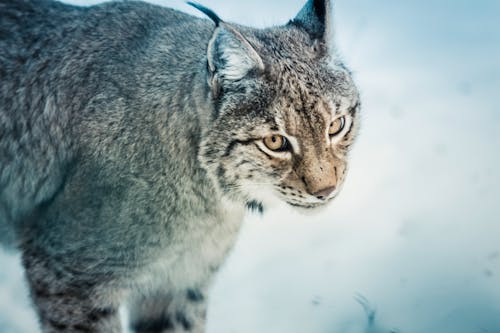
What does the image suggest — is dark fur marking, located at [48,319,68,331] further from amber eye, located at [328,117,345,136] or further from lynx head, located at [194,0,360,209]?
amber eye, located at [328,117,345,136]

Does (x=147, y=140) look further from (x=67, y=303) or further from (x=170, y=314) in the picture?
(x=170, y=314)

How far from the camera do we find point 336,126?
145 inches

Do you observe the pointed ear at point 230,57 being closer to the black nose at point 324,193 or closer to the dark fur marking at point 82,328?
the black nose at point 324,193

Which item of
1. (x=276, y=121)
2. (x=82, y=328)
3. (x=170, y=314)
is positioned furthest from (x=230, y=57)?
(x=170, y=314)

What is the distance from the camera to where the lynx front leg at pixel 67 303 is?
3787 mm

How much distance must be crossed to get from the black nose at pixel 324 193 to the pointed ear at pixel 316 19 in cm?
85

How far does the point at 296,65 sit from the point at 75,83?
50.8 inches

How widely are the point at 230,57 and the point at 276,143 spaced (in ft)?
1.56

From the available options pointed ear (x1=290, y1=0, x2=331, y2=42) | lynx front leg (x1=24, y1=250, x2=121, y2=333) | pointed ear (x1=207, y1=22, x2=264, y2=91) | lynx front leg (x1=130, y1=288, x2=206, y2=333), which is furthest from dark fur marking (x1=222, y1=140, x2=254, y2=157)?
lynx front leg (x1=130, y1=288, x2=206, y2=333)

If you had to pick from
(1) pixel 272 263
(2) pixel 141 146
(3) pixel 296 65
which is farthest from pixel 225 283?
(3) pixel 296 65

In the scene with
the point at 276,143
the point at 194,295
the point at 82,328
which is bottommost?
the point at 194,295

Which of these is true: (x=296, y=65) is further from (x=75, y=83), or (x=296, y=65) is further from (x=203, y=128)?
(x=75, y=83)

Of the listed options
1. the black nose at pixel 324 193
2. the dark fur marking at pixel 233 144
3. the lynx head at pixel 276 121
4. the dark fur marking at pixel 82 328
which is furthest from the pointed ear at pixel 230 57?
the dark fur marking at pixel 82 328

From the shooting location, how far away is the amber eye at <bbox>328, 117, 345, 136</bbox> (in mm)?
3662
